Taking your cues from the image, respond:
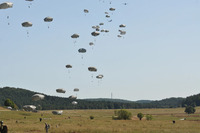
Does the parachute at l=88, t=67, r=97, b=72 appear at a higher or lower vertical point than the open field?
higher

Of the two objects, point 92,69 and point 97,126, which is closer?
point 97,126

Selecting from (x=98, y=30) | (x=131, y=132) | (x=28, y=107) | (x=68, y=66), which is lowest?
(x=131, y=132)

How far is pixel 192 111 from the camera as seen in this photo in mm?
172375

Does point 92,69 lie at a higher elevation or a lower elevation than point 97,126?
higher

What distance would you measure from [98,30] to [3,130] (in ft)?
136

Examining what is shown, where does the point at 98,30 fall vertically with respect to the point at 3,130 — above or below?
above

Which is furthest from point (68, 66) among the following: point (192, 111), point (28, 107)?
point (192, 111)

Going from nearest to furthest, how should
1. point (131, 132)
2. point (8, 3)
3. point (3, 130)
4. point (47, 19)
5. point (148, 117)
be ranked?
1. point (3, 130)
2. point (131, 132)
3. point (8, 3)
4. point (47, 19)
5. point (148, 117)

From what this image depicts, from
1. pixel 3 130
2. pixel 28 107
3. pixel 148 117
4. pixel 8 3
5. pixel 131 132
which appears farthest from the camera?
pixel 148 117

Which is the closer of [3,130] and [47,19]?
[3,130]

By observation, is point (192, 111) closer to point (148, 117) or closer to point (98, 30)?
point (148, 117)

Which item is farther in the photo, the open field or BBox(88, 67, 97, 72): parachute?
BBox(88, 67, 97, 72): parachute

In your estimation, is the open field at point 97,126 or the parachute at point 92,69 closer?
the open field at point 97,126

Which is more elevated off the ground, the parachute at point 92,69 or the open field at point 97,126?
the parachute at point 92,69
